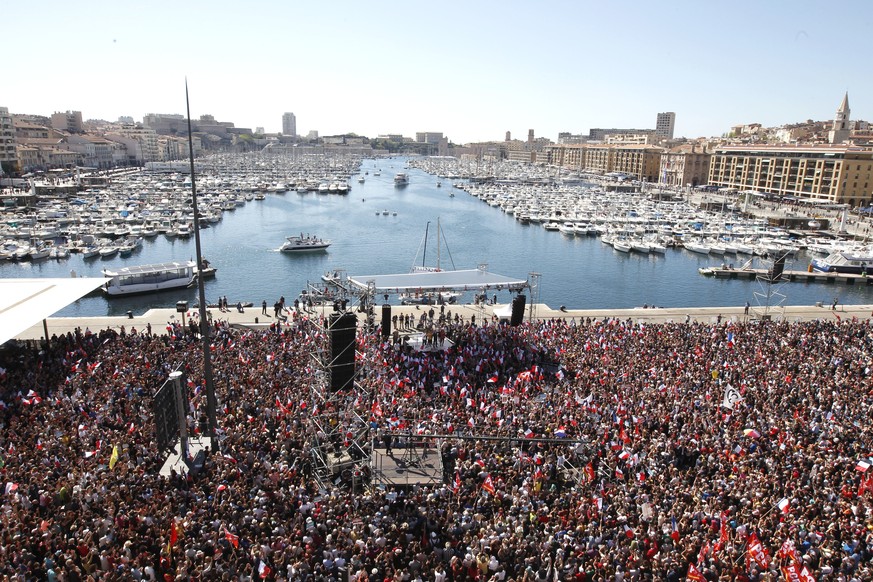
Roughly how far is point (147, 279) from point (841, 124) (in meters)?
135

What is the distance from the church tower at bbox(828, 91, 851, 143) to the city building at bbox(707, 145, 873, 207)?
20.3 meters

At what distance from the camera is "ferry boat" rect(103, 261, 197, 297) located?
4062 cm

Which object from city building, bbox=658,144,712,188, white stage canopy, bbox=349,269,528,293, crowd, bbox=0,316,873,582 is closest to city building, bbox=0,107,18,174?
crowd, bbox=0,316,873,582

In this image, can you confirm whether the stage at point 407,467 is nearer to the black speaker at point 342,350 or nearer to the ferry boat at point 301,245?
the black speaker at point 342,350

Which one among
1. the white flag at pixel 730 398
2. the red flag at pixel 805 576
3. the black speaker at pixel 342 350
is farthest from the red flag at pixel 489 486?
the white flag at pixel 730 398

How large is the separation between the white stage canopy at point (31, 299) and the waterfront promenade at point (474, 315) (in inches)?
92.6

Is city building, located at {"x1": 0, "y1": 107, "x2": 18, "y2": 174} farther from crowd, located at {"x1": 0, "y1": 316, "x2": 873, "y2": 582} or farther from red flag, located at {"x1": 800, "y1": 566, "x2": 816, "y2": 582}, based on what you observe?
red flag, located at {"x1": 800, "y1": 566, "x2": 816, "y2": 582}

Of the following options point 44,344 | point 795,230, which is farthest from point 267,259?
point 795,230

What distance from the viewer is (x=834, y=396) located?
54.3 feet

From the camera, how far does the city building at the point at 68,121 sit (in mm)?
186250

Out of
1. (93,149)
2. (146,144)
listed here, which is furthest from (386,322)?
(146,144)

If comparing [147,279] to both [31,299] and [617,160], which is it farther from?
[617,160]

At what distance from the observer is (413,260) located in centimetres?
5838

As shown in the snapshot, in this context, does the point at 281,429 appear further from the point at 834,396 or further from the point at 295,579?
the point at 834,396
